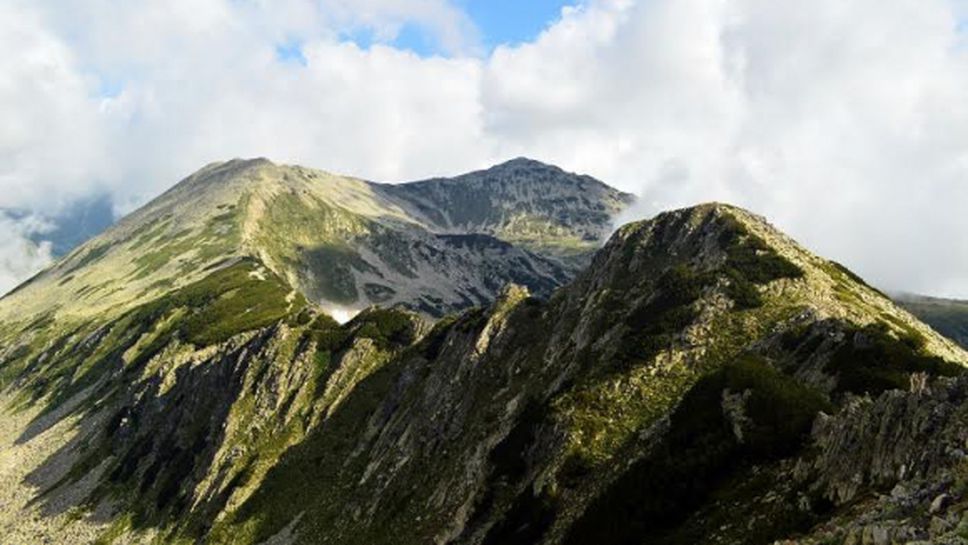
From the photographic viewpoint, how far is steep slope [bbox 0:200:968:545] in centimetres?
3528

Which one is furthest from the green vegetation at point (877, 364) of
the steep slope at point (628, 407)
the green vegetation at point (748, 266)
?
the green vegetation at point (748, 266)

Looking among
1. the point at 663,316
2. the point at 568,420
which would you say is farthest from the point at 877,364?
the point at 568,420

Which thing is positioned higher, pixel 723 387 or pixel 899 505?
pixel 723 387

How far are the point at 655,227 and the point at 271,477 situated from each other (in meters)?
60.1

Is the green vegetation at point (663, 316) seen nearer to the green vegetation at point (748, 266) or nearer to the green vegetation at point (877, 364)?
the green vegetation at point (748, 266)

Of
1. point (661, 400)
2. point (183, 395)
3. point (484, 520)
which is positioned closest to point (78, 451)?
point (183, 395)

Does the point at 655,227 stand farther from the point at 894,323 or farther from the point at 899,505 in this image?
the point at 899,505

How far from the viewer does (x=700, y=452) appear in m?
43.2

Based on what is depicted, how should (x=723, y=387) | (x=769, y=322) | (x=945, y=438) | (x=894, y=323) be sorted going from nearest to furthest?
(x=945, y=438) → (x=723, y=387) → (x=769, y=322) → (x=894, y=323)

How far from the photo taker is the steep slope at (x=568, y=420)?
35278 mm

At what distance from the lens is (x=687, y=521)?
38.2 metres

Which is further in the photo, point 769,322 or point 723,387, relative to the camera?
point 769,322

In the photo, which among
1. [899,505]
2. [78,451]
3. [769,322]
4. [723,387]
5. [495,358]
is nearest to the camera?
[899,505]

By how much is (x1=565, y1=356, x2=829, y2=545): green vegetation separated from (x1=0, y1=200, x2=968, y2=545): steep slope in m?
0.16
